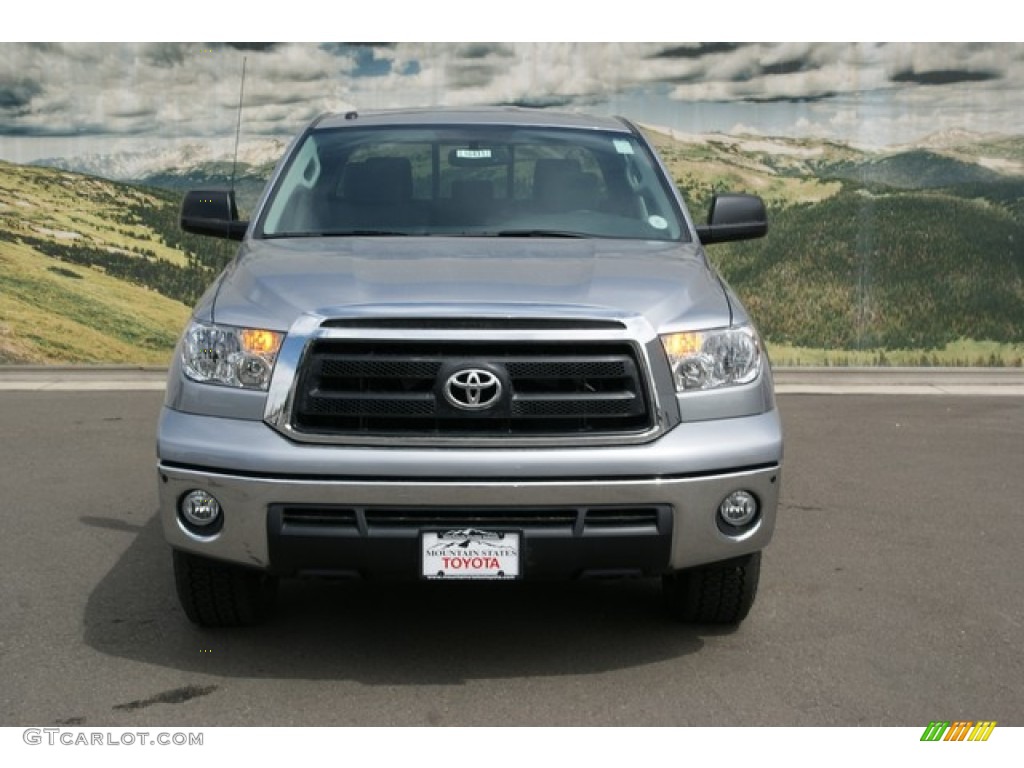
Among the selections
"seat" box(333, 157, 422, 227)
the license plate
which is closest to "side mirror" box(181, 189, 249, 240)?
"seat" box(333, 157, 422, 227)

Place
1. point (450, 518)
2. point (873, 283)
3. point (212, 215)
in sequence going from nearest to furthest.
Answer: point (450, 518), point (212, 215), point (873, 283)

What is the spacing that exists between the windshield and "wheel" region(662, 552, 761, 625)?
1.47m

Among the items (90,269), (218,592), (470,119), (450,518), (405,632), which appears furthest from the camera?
(90,269)

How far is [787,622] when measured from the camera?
18.5ft

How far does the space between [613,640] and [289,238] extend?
6.68 ft

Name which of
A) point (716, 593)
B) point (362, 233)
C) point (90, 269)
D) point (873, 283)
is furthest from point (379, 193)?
point (873, 283)

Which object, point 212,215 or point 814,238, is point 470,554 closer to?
point 212,215

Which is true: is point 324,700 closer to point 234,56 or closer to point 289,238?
point 289,238

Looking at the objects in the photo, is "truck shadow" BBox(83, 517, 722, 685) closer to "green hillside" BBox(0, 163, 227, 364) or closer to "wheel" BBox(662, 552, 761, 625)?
"wheel" BBox(662, 552, 761, 625)

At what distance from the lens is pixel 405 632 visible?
5504mm

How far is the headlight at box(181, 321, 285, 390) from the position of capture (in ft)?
15.9

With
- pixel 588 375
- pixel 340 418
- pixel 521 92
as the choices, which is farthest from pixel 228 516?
pixel 521 92

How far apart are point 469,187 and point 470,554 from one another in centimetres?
204
